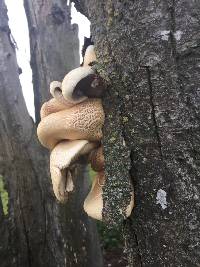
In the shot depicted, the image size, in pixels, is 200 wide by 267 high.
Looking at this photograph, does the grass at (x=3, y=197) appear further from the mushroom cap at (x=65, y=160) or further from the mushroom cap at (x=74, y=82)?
the mushroom cap at (x=74, y=82)

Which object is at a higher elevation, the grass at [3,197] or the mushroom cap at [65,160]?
the mushroom cap at [65,160]

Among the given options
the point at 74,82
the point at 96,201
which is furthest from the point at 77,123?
the point at 96,201

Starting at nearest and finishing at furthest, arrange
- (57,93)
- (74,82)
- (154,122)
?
(154,122) → (74,82) → (57,93)

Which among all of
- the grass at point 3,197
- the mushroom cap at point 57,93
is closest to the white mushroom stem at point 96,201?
the mushroom cap at point 57,93

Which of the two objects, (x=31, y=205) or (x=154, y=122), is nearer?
(x=154, y=122)

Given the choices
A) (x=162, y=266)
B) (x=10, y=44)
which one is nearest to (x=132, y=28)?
(x=162, y=266)

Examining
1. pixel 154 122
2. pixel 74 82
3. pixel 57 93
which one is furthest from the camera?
pixel 57 93

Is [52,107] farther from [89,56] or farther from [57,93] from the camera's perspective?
[89,56]
